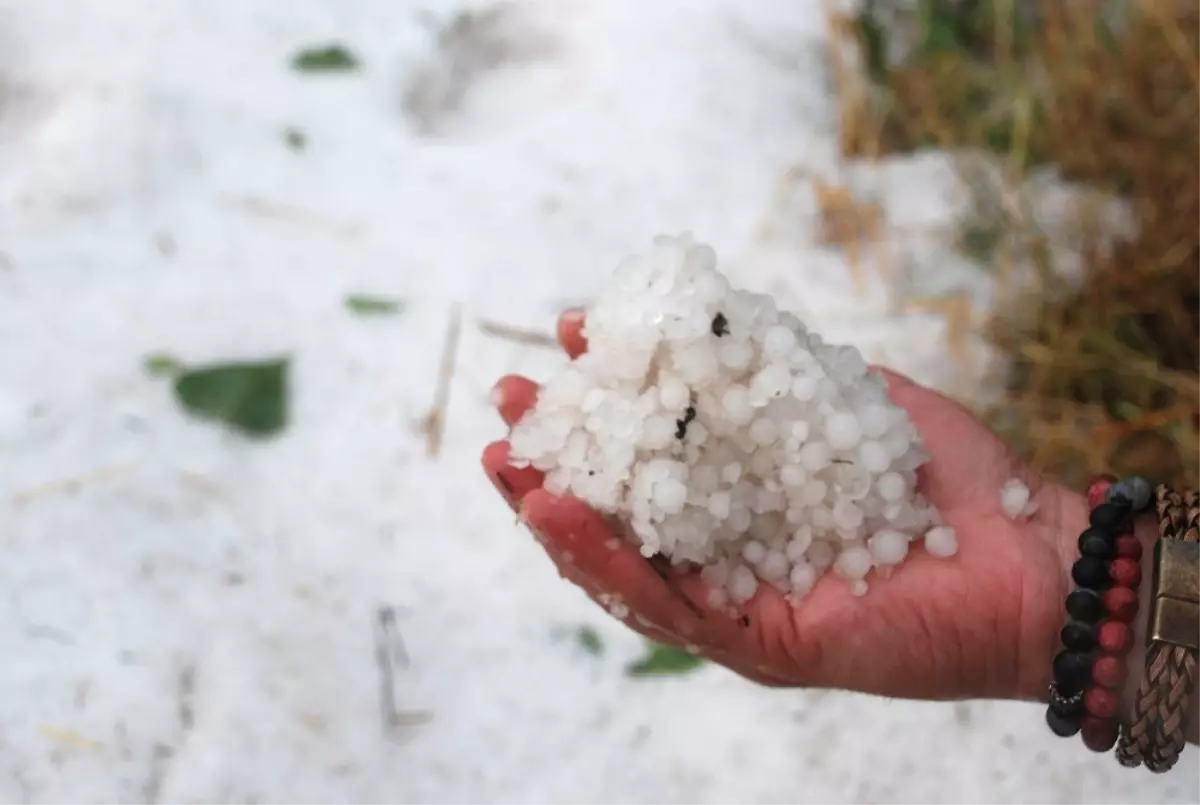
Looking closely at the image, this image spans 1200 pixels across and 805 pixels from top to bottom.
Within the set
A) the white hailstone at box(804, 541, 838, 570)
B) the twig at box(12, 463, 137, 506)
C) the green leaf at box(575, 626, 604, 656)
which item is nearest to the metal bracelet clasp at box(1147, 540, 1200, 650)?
the white hailstone at box(804, 541, 838, 570)

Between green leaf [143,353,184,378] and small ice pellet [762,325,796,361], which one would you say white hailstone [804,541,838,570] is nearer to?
small ice pellet [762,325,796,361]

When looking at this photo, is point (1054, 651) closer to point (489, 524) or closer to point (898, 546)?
point (898, 546)

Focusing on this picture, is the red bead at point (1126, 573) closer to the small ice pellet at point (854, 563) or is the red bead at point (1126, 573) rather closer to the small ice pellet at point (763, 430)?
the small ice pellet at point (854, 563)

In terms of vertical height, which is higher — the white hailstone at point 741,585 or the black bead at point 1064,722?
the white hailstone at point 741,585

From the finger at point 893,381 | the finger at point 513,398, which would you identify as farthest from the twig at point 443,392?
the finger at point 893,381

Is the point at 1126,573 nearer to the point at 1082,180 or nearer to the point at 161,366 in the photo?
the point at 1082,180

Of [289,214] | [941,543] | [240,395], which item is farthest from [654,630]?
[289,214]

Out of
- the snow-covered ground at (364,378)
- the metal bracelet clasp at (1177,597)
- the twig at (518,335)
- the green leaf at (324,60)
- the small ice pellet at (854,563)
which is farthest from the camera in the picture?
the green leaf at (324,60)
